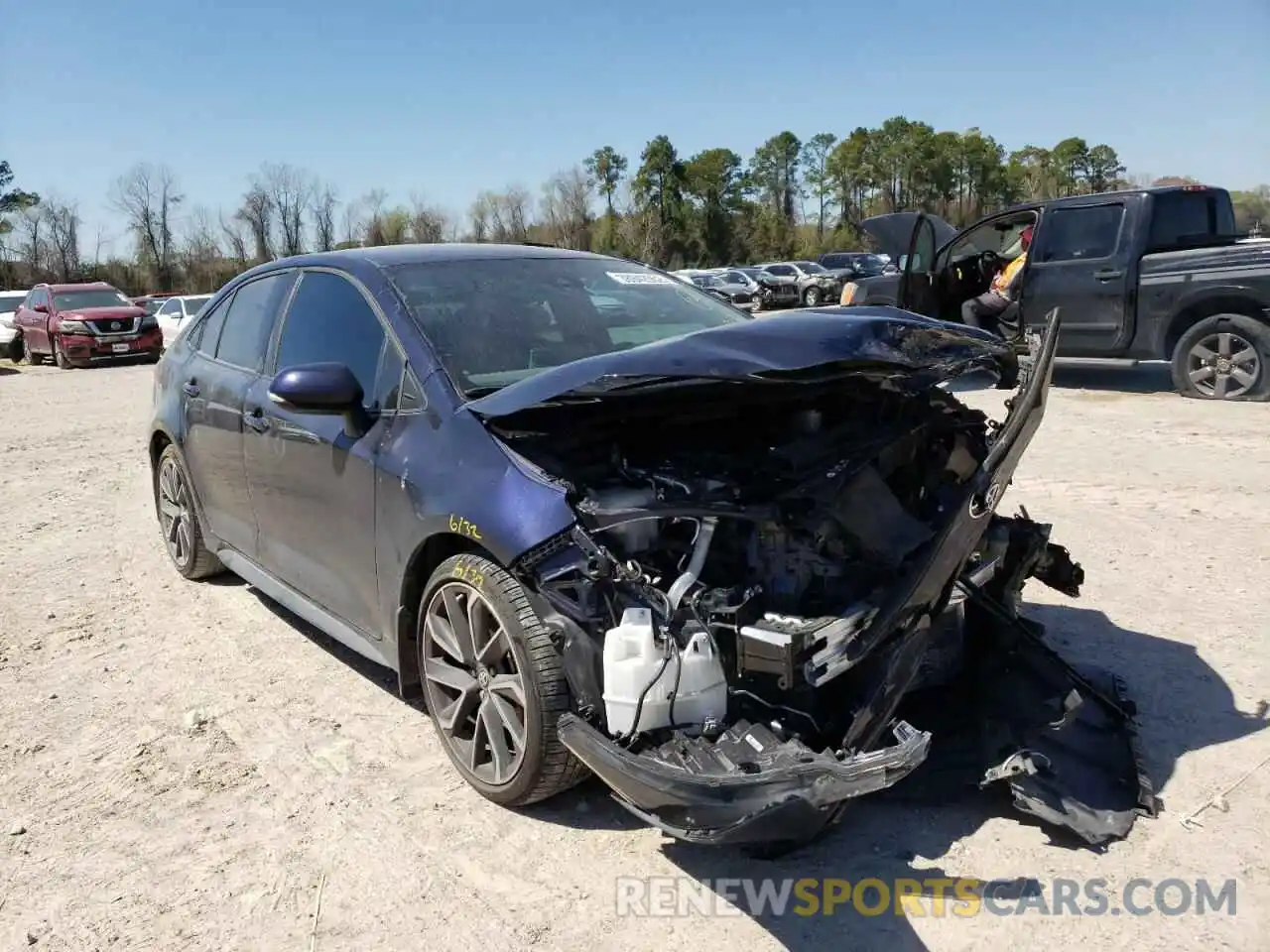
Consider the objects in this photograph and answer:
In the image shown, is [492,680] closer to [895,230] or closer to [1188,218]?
[895,230]

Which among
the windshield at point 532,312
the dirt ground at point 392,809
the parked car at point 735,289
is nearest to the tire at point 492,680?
the dirt ground at point 392,809

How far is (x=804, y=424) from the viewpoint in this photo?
320cm

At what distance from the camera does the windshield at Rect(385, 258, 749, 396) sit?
139 inches

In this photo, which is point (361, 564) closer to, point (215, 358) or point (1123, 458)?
point (215, 358)

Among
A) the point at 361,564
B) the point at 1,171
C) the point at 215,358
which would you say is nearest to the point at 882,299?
the point at 215,358

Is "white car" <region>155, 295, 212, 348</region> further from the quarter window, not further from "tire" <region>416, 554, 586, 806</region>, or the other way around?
"tire" <region>416, 554, 586, 806</region>

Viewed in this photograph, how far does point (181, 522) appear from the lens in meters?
5.57

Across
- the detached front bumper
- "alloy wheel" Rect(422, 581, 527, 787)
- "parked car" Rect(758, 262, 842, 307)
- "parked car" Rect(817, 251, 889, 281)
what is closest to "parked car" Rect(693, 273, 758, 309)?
"parked car" Rect(758, 262, 842, 307)

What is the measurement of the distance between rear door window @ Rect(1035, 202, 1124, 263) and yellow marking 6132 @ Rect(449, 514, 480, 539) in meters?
9.26

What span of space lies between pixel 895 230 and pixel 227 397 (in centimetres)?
759

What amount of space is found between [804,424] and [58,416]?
13130 millimetres

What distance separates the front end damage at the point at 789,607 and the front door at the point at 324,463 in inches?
32.0

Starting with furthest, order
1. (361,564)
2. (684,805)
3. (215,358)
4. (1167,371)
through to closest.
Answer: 1. (1167,371)
2. (215,358)
3. (361,564)
4. (684,805)

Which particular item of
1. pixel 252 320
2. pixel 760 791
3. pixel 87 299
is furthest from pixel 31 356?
pixel 760 791
